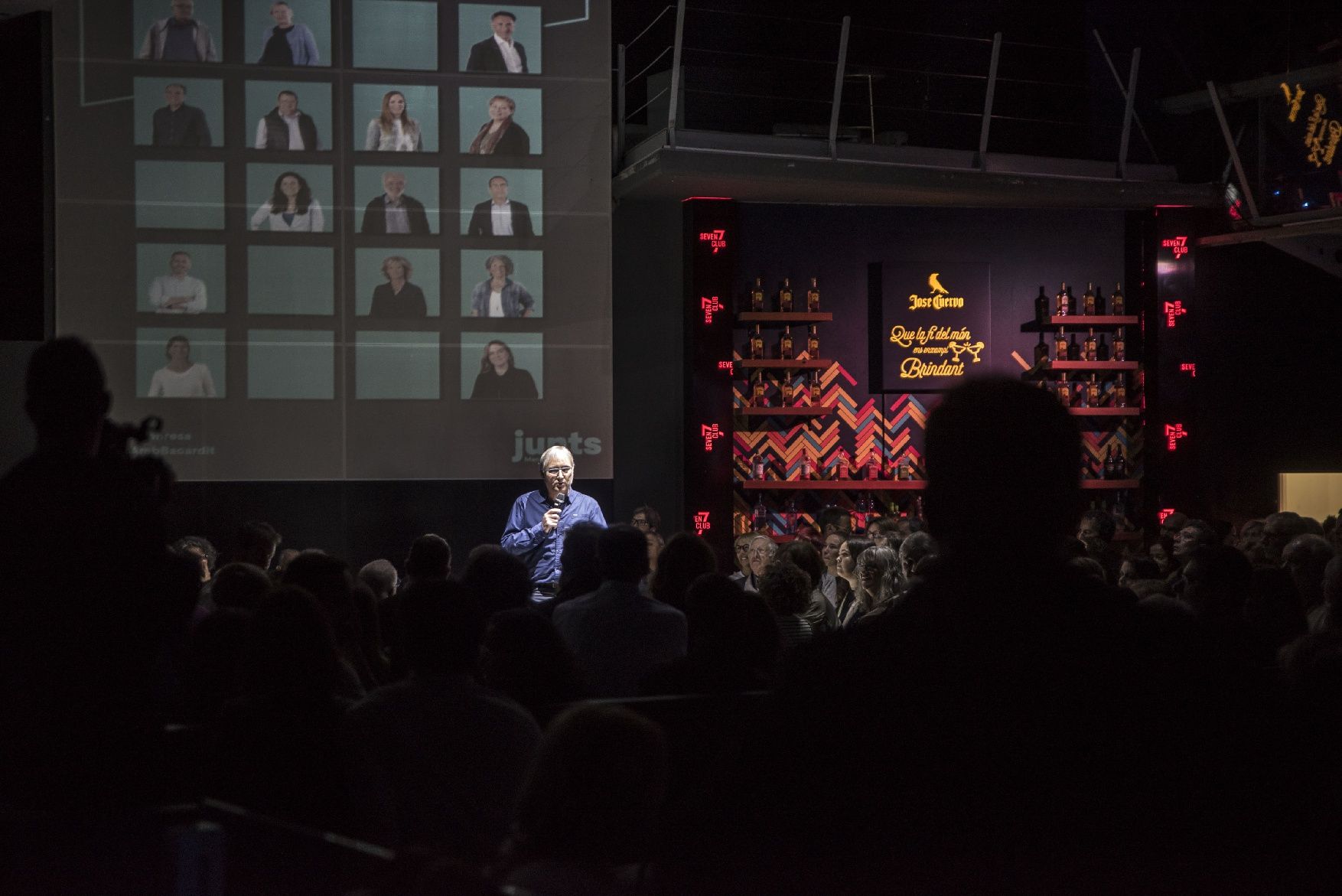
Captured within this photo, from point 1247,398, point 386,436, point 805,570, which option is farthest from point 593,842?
point 1247,398

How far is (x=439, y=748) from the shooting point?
6.65ft

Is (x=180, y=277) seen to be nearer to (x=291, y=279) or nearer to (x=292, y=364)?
(x=291, y=279)

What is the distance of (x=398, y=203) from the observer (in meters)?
7.18

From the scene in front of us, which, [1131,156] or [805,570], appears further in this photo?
[1131,156]

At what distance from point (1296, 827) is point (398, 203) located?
22.4 feet

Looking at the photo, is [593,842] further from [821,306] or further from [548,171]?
[821,306]

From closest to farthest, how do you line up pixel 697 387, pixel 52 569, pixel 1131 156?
pixel 52 569
pixel 697 387
pixel 1131 156

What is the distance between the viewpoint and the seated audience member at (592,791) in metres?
1.49

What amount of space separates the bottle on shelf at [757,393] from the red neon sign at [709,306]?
23.1 inches

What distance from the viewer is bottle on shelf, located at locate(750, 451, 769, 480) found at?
817cm

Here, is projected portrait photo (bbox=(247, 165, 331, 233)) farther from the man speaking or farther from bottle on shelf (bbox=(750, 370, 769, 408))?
bottle on shelf (bbox=(750, 370, 769, 408))

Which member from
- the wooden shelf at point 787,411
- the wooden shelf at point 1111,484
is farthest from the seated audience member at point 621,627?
the wooden shelf at point 1111,484

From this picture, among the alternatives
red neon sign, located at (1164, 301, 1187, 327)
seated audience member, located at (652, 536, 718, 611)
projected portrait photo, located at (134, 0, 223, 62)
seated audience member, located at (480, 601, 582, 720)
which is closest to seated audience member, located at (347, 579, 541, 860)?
seated audience member, located at (480, 601, 582, 720)

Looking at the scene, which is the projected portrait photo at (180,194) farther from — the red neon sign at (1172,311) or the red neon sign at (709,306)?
the red neon sign at (1172,311)
